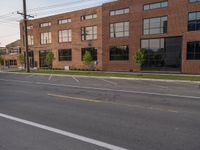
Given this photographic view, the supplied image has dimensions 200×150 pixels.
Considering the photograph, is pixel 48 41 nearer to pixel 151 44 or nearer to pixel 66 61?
pixel 66 61

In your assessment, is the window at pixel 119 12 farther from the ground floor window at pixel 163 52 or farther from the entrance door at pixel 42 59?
the entrance door at pixel 42 59

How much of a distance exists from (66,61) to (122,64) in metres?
14.2

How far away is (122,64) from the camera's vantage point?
32656mm

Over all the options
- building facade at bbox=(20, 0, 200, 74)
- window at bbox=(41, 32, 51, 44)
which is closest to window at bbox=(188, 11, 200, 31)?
building facade at bbox=(20, 0, 200, 74)

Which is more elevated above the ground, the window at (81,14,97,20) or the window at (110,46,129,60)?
the window at (81,14,97,20)

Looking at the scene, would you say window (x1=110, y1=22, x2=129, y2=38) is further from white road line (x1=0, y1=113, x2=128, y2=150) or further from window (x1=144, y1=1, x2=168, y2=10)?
white road line (x1=0, y1=113, x2=128, y2=150)

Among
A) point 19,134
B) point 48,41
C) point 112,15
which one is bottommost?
point 19,134

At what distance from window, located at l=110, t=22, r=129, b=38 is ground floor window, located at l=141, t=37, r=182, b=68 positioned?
3616 mm

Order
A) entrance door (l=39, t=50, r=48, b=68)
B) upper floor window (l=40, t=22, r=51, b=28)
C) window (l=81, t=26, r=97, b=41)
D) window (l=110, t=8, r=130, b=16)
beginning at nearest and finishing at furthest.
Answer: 1. window (l=110, t=8, r=130, b=16)
2. window (l=81, t=26, r=97, b=41)
3. upper floor window (l=40, t=22, r=51, b=28)
4. entrance door (l=39, t=50, r=48, b=68)

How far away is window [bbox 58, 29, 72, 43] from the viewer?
4081 centimetres

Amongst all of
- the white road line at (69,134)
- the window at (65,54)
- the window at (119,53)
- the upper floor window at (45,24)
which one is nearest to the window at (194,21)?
the window at (119,53)

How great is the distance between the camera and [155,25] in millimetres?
29359

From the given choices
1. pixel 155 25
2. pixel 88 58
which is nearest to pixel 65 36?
pixel 88 58

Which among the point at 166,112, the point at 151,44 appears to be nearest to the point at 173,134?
the point at 166,112
